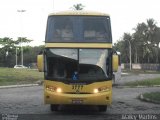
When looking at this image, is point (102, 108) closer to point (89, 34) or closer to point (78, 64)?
point (78, 64)

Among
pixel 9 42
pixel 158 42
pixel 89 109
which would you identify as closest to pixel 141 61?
pixel 158 42

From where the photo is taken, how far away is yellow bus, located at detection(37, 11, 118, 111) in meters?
16.6

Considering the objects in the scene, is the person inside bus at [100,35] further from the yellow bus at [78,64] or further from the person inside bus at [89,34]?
the person inside bus at [89,34]

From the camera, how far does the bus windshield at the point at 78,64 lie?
16797 mm

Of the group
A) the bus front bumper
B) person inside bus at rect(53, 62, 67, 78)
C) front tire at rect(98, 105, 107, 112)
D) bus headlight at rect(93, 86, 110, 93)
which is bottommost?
front tire at rect(98, 105, 107, 112)

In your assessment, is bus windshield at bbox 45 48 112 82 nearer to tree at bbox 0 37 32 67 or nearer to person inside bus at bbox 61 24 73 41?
person inside bus at bbox 61 24 73 41

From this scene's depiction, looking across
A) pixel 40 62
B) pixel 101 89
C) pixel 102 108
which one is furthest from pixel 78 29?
pixel 102 108

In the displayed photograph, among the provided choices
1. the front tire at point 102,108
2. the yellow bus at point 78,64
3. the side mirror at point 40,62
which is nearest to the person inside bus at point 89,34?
the yellow bus at point 78,64

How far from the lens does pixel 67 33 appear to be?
675 inches

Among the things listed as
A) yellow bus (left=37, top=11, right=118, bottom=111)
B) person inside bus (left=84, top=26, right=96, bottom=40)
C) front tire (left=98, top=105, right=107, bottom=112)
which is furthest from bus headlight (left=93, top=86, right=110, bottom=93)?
person inside bus (left=84, top=26, right=96, bottom=40)

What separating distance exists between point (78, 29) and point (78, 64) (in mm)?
1361

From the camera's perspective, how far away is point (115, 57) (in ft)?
55.7

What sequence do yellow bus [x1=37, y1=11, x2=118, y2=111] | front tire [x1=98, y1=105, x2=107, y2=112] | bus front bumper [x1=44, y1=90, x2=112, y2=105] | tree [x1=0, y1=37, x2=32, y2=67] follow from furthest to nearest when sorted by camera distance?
1. tree [x1=0, y1=37, x2=32, y2=67]
2. front tire [x1=98, y1=105, x2=107, y2=112]
3. yellow bus [x1=37, y1=11, x2=118, y2=111]
4. bus front bumper [x1=44, y1=90, x2=112, y2=105]

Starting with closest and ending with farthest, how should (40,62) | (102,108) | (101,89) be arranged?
1. (101,89)
2. (40,62)
3. (102,108)
